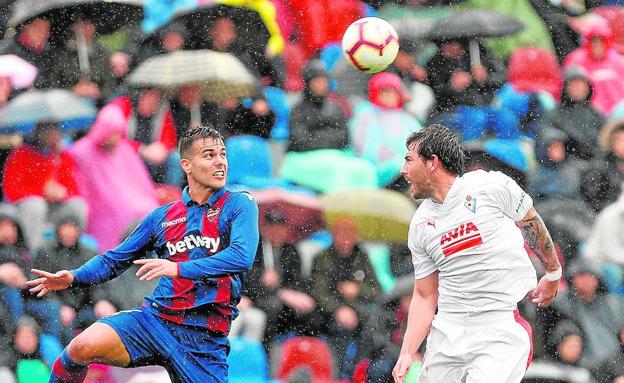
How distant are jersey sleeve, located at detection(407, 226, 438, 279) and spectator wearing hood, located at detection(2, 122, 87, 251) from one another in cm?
319

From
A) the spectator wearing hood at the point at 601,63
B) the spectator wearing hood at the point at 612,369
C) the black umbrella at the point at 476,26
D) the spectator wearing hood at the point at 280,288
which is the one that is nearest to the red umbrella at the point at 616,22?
the spectator wearing hood at the point at 601,63

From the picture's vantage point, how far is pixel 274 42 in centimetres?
905

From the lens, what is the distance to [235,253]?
18.6 ft

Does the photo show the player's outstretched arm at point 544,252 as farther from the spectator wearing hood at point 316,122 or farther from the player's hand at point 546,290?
the spectator wearing hood at point 316,122

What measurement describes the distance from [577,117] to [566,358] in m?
2.01

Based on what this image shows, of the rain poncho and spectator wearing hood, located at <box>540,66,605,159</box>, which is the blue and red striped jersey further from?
spectator wearing hood, located at <box>540,66,605,159</box>

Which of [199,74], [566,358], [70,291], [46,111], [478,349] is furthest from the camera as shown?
[199,74]

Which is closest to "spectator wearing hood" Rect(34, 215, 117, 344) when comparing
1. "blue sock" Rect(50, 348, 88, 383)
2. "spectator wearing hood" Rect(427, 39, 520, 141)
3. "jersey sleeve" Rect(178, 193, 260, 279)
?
"blue sock" Rect(50, 348, 88, 383)

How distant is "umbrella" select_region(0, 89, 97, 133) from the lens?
8.27 metres

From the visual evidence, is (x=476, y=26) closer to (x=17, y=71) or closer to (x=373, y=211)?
(x=373, y=211)

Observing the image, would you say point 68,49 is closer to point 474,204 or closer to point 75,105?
point 75,105

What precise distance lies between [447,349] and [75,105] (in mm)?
3931

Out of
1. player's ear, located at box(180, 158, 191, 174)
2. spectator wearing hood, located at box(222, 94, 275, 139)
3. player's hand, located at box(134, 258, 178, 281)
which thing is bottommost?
spectator wearing hood, located at box(222, 94, 275, 139)

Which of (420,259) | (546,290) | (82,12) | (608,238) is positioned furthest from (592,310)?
(82,12)
